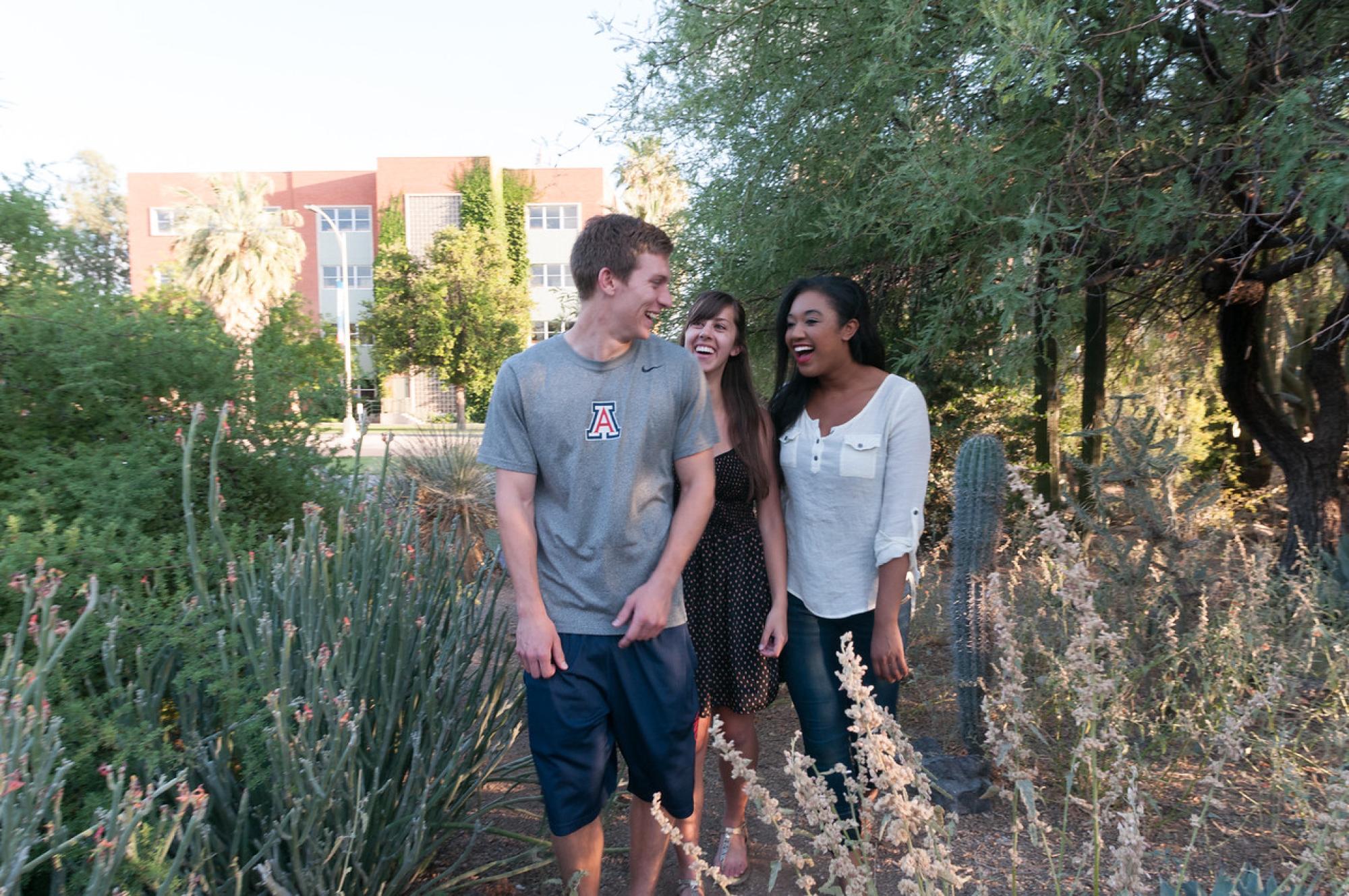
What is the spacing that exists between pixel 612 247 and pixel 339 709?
1358mm

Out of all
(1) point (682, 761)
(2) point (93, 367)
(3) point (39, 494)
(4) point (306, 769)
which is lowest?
(1) point (682, 761)

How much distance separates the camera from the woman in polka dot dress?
10.3 feet

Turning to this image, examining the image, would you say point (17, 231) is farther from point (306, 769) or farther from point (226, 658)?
point (306, 769)

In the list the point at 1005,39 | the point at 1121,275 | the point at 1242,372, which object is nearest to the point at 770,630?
the point at 1005,39

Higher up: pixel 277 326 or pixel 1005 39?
pixel 1005 39

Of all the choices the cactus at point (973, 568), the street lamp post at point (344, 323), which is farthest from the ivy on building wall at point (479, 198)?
the cactus at point (973, 568)

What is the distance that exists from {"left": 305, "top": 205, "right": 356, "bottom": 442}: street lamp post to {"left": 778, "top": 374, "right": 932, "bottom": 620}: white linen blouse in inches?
63.2

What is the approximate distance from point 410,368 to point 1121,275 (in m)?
32.9

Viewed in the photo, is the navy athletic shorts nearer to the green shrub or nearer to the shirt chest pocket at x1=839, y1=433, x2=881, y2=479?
the green shrub

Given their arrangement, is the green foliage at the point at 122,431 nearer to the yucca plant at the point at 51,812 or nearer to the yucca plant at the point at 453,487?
the yucca plant at the point at 51,812

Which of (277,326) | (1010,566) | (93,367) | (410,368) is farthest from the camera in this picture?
(410,368)

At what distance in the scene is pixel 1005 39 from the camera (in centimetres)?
378

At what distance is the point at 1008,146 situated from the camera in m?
4.38

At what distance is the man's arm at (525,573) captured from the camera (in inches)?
102
